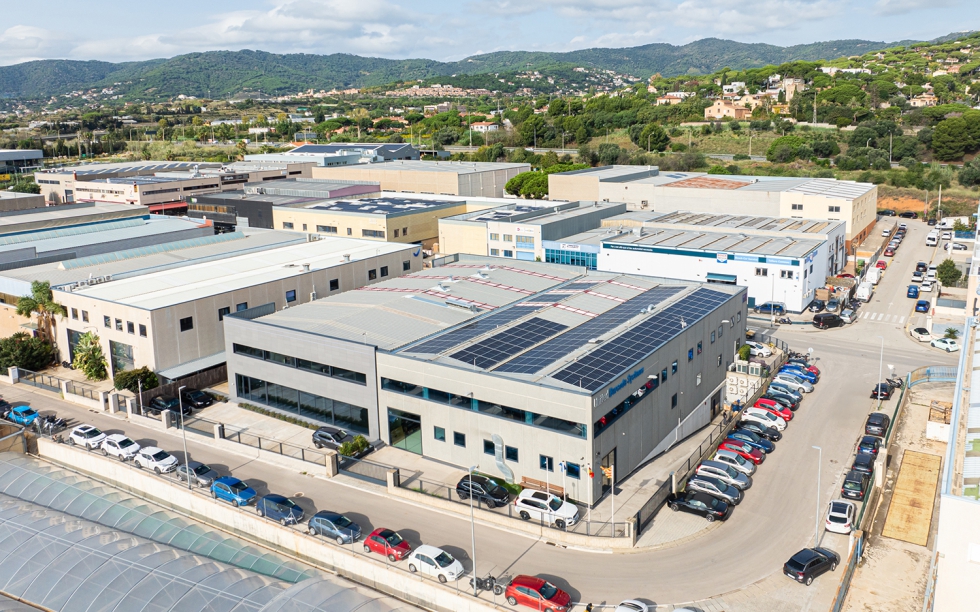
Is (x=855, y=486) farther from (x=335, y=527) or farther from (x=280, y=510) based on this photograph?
(x=280, y=510)

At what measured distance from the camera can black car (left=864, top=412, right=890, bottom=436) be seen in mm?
33312

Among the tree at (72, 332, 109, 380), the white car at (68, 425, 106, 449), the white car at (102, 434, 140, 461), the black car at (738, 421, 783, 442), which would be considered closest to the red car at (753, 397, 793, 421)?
the black car at (738, 421, 783, 442)

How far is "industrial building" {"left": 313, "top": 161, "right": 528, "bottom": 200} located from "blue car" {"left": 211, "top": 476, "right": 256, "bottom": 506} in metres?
63.3

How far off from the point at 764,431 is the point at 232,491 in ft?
75.9

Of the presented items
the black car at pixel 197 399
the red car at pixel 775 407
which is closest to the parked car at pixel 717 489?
the red car at pixel 775 407

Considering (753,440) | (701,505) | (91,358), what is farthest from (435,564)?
(91,358)

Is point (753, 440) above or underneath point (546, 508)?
underneath

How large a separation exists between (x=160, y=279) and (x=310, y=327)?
49.6 feet

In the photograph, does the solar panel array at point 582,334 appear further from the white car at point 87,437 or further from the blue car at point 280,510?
the white car at point 87,437

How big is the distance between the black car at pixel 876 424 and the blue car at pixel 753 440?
472 centimetres

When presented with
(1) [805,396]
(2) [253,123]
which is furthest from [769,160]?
(2) [253,123]

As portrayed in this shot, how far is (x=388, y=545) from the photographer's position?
24.1m

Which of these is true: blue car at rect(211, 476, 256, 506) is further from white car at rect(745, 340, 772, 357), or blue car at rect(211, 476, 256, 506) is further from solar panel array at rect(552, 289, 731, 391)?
white car at rect(745, 340, 772, 357)

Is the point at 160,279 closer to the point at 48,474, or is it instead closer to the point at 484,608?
the point at 48,474
